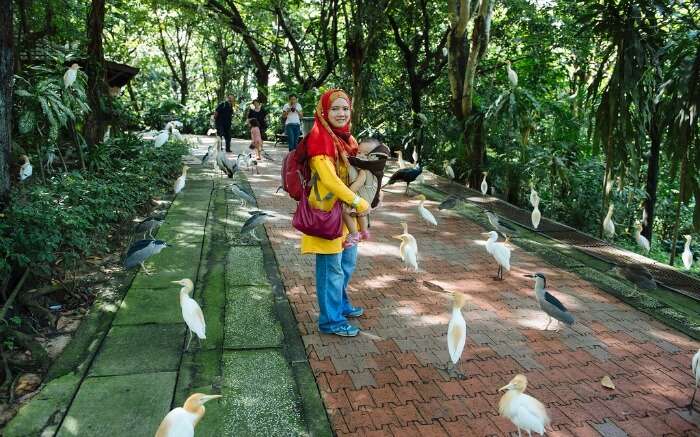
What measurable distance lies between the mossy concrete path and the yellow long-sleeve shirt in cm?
79

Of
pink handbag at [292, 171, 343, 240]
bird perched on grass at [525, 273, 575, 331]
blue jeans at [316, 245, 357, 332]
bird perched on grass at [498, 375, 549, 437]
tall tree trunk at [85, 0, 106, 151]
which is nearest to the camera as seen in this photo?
bird perched on grass at [498, 375, 549, 437]

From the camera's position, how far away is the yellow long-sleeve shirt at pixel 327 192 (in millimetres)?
3799

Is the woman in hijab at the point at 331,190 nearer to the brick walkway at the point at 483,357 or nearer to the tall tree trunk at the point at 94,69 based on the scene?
the brick walkway at the point at 483,357

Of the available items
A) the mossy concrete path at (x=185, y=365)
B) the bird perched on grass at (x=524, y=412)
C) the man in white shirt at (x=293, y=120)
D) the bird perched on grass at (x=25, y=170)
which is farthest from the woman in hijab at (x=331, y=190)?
the man in white shirt at (x=293, y=120)

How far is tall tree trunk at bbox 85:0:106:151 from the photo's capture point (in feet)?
28.5

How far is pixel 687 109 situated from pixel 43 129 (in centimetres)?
758

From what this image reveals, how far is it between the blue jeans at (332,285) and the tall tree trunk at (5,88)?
9.61 ft

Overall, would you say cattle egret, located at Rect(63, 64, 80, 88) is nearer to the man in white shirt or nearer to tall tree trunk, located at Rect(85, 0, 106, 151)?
tall tree trunk, located at Rect(85, 0, 106, 151)

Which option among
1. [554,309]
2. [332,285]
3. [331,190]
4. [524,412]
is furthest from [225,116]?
[524,412]

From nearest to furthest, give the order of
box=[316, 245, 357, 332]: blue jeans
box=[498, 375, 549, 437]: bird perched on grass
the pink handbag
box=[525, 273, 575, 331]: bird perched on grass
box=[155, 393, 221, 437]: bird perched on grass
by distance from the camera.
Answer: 1. box=[155, 393, 221, 437]: bird perched on grass
2. box=[498, 375, 549, 437]: bird perched on grass
3. the pink handbag
4. box=[316, 245, 357, 332]: blue jeans
5. box=[525, 273, 575, 331]: bird perched on grass

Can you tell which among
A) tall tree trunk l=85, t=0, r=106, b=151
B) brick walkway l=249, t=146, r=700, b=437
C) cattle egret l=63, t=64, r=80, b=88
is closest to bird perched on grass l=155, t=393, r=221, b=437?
brick walkway l=249, t=146, r=700, b=437

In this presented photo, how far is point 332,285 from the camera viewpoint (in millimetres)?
4195

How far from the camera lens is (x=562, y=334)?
180 inches

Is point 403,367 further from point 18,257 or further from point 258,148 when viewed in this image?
point 258,148
